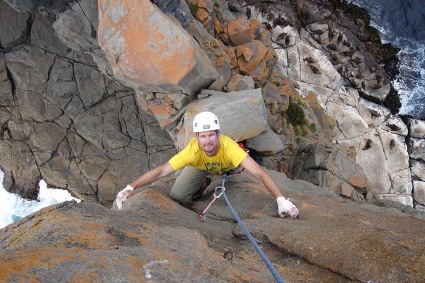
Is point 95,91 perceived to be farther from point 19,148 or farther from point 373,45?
point 373,45

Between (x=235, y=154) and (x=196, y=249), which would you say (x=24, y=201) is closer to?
(x=235, y=154)

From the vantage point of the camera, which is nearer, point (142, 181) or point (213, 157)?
point (142, 181)

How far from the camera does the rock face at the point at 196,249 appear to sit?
357cm

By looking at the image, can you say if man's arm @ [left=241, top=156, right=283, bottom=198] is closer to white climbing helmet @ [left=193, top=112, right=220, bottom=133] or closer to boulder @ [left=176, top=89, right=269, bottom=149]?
white climbing helmet @ [left=193, top=112, right=220, bottom=133]

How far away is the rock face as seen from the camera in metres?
3.57

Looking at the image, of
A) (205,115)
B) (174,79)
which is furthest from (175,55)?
(205,115)

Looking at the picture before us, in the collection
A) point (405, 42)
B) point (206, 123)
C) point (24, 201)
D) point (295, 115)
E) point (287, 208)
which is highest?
point (405, 42)

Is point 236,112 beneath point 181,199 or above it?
above

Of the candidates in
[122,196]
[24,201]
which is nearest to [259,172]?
[122,196]

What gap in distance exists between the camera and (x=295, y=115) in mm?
19000

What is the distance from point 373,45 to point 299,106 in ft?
31.5

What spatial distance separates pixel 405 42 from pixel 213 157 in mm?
23743

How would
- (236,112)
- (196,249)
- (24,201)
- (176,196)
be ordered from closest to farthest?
(196,249), (176,196), (236,112), (24,201)

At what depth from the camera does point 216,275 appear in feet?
13.2
